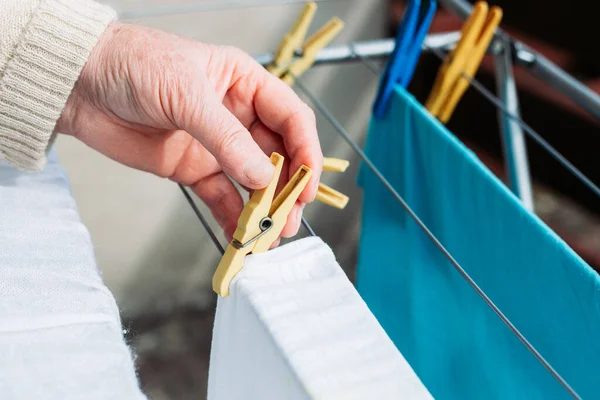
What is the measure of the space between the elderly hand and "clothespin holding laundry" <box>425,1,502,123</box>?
0.26 meters

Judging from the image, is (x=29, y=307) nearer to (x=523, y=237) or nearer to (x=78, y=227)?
(x=78, y=227)

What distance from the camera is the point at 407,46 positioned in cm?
69

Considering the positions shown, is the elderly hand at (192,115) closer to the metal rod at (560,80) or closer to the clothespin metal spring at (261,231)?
the clothespin metal spring at (261,231)

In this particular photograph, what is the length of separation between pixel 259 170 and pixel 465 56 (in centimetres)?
39

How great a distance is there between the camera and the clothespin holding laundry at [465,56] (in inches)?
28.1

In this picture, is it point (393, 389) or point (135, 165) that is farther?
point (135, 165)

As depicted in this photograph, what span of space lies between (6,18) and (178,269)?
0.95 m

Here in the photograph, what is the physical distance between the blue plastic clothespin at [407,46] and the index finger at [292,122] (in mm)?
180

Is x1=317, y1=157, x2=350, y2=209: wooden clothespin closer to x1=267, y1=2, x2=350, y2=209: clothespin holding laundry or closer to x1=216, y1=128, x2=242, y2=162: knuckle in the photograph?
x1=216, y1=128, x2=242, y2=162: knuckle

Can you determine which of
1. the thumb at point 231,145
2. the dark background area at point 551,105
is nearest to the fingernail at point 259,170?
the thumb at point 231,145

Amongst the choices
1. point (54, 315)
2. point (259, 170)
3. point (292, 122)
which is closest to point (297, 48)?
point (292, 122)

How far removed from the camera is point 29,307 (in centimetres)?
37

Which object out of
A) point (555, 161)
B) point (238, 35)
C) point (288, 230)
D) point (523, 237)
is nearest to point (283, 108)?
point (288, 230)

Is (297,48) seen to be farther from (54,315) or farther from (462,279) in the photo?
(54,315)
